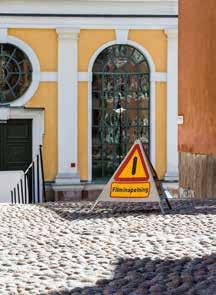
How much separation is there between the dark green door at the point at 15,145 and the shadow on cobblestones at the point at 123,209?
9.93 meters

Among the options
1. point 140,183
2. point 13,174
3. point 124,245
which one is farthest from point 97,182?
point 124,245

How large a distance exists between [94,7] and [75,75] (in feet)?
6.62

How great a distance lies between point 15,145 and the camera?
23.0 meters

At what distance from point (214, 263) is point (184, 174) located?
34.7 ft

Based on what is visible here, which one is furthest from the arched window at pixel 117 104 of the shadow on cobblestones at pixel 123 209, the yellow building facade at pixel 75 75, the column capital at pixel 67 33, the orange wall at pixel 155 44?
the shadow on cobblestones at pixel 123 209

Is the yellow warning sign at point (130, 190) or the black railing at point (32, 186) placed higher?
the yellow warning sign at point (130, 190)

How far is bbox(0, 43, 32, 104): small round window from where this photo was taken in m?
22.9

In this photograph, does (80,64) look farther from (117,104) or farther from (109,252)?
(109,252)

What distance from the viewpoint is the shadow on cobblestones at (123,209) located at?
11219 mm

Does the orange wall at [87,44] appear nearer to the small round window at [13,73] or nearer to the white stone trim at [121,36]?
the white stone trim at [121,36]

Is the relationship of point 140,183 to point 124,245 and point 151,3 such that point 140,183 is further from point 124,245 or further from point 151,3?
point 151,3

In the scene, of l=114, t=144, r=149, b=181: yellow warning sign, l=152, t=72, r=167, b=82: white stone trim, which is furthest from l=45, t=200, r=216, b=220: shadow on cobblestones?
l=152, t=72, r=167, b=82: white stone trim

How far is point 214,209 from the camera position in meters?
11.7

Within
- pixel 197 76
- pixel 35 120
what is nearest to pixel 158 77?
pixel 35 120
